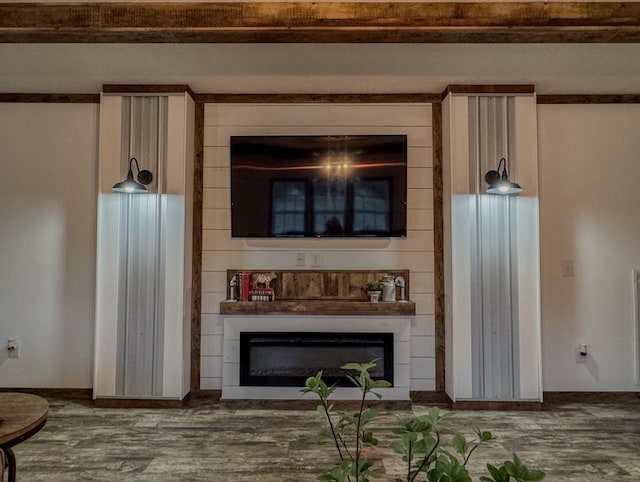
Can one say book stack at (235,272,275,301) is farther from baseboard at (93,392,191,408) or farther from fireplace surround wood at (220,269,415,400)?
baseboard at (93,392,191,408)

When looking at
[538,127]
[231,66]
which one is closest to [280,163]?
[231,66]

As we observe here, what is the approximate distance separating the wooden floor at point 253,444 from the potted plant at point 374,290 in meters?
0.94

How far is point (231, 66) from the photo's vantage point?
3309mm

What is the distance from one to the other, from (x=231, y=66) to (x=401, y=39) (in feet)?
4.71

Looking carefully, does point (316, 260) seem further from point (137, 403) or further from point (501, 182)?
point (137, 403)

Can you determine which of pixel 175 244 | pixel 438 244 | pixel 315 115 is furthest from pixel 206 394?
pixel 315 115

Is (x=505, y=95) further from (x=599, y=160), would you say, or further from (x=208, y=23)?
(x=208, y=23)

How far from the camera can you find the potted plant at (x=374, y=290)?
364 cm

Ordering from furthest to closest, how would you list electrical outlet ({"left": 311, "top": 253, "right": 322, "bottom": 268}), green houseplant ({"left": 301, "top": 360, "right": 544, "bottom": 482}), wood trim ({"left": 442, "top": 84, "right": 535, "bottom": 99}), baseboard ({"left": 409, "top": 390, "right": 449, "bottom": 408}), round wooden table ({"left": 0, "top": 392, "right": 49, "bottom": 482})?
electrical outlet ({"left": 311, "top": 253, "right": 322, "bottom": 268}) < baseboard ({"left": 409, "top": 390, "right": 449, "bottom": 408}) < wood trim ({"left": 442, "top": 84, "right": 535, "bottom": 99}) < round wooden table ({"left": 0, "top": 392, "right": 49, "bottom": 482}) < green houseplant ({"left": 301, "top": 360, "right": 544, "bottom": 482})

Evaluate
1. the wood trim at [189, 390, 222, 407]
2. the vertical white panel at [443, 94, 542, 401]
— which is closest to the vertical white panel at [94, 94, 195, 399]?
the wood trim at [189, 390, 222, 407]

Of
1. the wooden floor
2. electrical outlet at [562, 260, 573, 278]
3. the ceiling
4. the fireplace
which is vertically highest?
the ceiling

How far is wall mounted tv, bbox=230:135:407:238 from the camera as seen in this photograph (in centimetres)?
378

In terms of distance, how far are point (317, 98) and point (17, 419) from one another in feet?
10.5

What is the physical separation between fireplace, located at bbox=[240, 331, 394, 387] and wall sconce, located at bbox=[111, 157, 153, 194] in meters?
1.51
